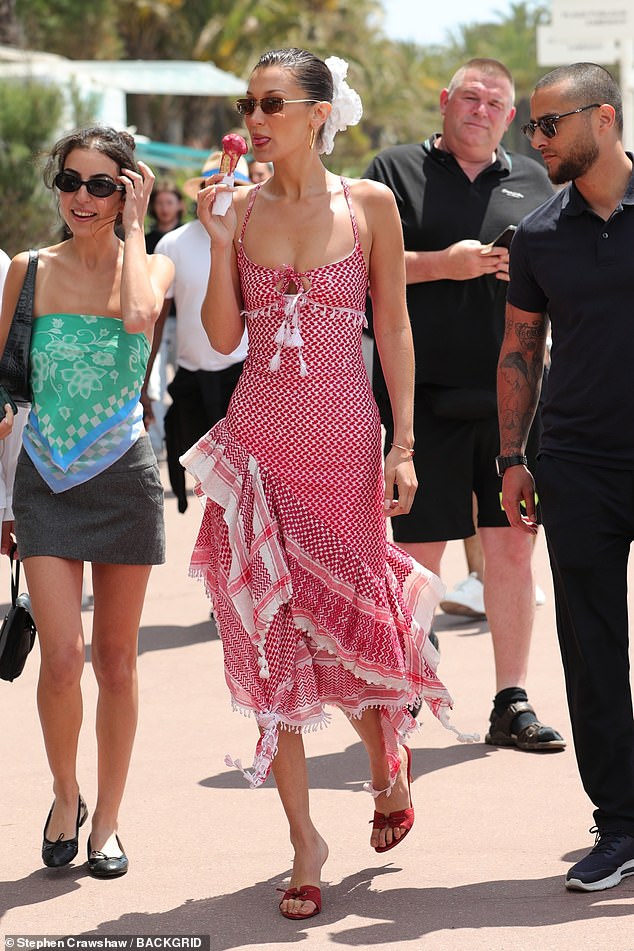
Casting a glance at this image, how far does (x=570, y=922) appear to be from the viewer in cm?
403

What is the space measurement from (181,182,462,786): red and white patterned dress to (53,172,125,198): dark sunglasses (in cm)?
48

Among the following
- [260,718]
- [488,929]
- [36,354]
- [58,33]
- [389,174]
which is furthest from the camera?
[58,33]

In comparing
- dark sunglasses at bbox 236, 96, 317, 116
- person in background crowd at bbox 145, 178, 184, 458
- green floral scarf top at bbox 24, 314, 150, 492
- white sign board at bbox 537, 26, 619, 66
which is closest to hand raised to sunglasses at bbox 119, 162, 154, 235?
green floral scarf top at bbox 24, 314, 150, 492

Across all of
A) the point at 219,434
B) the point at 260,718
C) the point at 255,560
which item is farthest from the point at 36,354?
the point at 260,718

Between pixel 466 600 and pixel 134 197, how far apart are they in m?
4.09

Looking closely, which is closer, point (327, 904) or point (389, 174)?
point (327, 904)

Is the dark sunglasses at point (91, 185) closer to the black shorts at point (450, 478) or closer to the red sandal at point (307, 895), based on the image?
the black shorts at point (450, 478)

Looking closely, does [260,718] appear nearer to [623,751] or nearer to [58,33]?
[623,751]

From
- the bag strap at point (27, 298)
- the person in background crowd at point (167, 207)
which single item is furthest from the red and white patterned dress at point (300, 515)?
the person in background crowd at point (167, 207)

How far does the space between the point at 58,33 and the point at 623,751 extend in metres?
39.4

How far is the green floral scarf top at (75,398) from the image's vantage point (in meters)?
4.66

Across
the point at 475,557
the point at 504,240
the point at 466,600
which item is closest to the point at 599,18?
the point at 475,557

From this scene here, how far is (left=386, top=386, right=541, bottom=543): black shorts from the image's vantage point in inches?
237

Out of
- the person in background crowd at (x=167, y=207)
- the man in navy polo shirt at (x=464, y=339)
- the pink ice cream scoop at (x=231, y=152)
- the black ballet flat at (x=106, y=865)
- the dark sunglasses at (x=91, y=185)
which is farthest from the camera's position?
the person in background crowd at (x=167, y=207)
